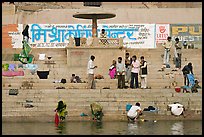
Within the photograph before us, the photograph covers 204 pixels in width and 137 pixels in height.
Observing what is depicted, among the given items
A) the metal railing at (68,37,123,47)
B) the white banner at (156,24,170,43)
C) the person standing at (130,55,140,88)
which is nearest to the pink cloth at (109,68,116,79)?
the person standing at (130,55,140,88)

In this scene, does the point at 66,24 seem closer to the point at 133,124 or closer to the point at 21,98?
the point at 21,98

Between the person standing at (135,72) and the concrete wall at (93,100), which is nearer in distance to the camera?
the concrete wall at (93,100)

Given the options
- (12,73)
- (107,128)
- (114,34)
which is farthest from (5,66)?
(114,34)

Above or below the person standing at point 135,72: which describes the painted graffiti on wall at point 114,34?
above

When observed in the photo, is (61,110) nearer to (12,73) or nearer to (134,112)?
(134,112)

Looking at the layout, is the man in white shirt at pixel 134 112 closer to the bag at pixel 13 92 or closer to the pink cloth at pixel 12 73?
the bag at pixel 13 92

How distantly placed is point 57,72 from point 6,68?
172 centimetres

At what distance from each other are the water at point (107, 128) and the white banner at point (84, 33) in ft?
47.7

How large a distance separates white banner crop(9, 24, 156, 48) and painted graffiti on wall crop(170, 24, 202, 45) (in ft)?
3.48

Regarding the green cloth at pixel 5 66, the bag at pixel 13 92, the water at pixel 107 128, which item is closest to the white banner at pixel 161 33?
the green cloth at pixel 5 66

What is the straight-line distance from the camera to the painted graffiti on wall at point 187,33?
31.9m

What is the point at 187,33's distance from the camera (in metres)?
32.0

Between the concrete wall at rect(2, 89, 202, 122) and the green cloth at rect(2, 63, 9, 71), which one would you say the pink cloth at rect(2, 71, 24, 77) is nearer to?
the green cloth at rect(2, 63, 9, 71)

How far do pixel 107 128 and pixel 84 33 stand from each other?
16.5 m
